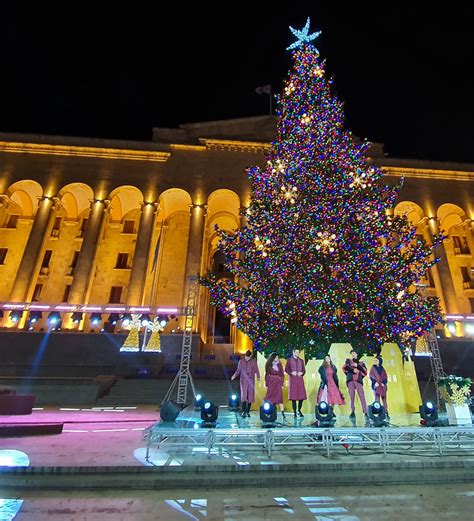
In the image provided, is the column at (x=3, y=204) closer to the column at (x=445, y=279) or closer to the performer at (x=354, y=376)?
the performer at (x=354, y=376)

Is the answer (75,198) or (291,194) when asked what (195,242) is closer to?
(75,198)

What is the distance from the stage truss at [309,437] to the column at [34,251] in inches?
914

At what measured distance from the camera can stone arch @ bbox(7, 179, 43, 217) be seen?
95.6ft

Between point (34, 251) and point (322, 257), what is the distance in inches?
956

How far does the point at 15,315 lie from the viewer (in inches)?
947

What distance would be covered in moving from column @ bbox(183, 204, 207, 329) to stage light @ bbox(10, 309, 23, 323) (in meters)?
12.2

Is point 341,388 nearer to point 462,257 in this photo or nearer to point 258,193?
point 258,193

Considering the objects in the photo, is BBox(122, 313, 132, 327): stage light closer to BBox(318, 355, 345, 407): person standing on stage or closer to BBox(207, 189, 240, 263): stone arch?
BBox(207, 189, 240, 263): stone arch

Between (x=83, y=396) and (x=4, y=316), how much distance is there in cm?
1383

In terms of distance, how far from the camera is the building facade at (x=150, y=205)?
2844cm

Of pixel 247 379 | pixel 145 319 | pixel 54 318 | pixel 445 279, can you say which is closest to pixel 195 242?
pixel 145 319

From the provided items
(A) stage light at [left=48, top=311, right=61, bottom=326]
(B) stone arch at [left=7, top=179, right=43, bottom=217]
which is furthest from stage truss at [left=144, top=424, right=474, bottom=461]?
(B) stone arch at [left=7, top=179, right=43, bottom=217]

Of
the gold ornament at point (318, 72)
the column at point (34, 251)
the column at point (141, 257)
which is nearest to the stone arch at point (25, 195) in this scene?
the column at point (34, 251)

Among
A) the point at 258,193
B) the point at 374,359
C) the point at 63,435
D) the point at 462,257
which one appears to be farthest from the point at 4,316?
the point at 462,257
